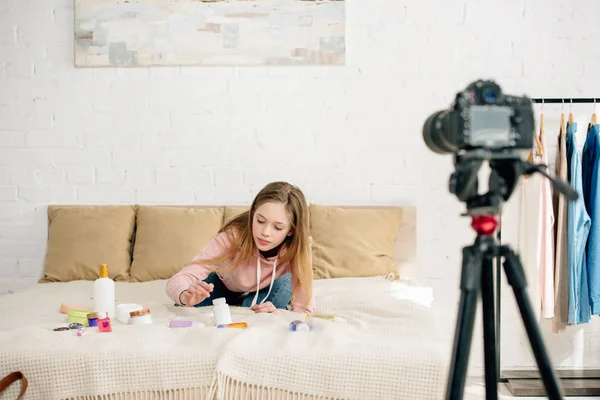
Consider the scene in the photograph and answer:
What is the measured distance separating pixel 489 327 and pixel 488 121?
1.28ft

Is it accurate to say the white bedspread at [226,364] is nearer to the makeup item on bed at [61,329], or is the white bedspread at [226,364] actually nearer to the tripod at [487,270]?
the makeup item on bed at [61,329]

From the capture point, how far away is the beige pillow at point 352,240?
9.99ft

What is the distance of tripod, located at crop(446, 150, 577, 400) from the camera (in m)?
1.26

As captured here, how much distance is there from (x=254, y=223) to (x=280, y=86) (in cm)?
128

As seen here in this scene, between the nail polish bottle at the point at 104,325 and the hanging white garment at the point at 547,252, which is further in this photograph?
the hanging white garment at the point at 547,252

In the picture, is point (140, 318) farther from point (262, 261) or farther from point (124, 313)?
point (262, 261)

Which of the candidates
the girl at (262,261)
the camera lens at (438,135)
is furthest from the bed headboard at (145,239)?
the camera lens at (438,135)

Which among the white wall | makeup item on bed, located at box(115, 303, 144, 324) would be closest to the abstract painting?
A: the white wall

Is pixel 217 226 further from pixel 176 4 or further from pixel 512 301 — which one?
pixel 512 301

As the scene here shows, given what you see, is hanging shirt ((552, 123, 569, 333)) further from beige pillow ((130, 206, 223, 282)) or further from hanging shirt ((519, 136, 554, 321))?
beige pillow ((130, 206, 223, 282))

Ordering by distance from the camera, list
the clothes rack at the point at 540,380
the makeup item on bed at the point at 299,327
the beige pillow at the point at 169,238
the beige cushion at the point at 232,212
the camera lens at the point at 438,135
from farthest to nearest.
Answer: the beige cushion at the point at 232,212
the beige pillow at the point at 169,238
the clothes rack at the point at 540,380
the makeup item on bed at the point at 299,327
the camera lens at the point at 438,135

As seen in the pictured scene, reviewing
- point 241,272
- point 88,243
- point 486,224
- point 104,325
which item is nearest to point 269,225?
point 241,272

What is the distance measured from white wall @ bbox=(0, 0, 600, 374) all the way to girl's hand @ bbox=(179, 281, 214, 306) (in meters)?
1.24

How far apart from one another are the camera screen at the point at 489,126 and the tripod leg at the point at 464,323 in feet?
0.67
